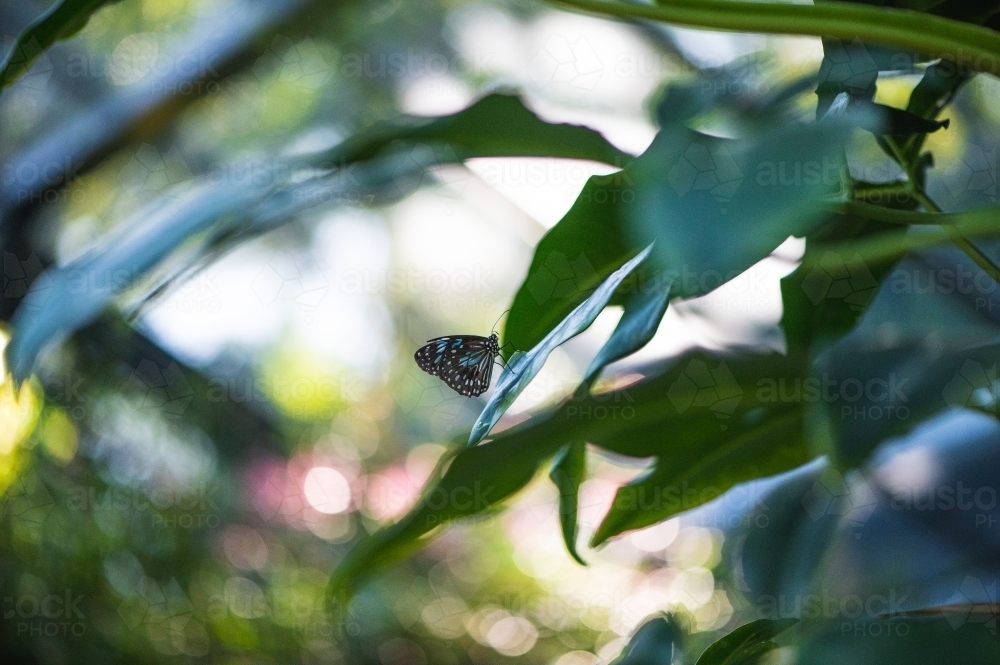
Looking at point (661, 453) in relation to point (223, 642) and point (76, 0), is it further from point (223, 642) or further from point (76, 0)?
point (223, 642)

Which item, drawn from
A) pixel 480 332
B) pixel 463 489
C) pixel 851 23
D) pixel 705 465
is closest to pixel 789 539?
pixel 705 465

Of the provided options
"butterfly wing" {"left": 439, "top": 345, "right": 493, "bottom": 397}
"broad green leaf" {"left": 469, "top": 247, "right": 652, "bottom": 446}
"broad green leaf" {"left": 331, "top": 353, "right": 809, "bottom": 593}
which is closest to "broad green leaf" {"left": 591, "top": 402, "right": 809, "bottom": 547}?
"broad green leaf" {"left": 331, "top": 353, "right": 809, "bottom": 593}

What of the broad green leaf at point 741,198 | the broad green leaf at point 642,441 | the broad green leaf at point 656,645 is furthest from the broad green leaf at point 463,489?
the broad green leaf at point 741,198

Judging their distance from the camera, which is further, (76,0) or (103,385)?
(103,385)

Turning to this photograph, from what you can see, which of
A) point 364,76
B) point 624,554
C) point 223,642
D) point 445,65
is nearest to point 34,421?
point 223,642

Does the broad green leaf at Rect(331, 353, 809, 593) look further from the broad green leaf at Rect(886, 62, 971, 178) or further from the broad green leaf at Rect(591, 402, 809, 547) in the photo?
the broad green leaf at Rect(886, 62, 971, 178)

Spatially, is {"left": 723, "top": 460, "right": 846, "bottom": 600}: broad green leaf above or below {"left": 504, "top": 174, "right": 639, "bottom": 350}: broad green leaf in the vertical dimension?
below
